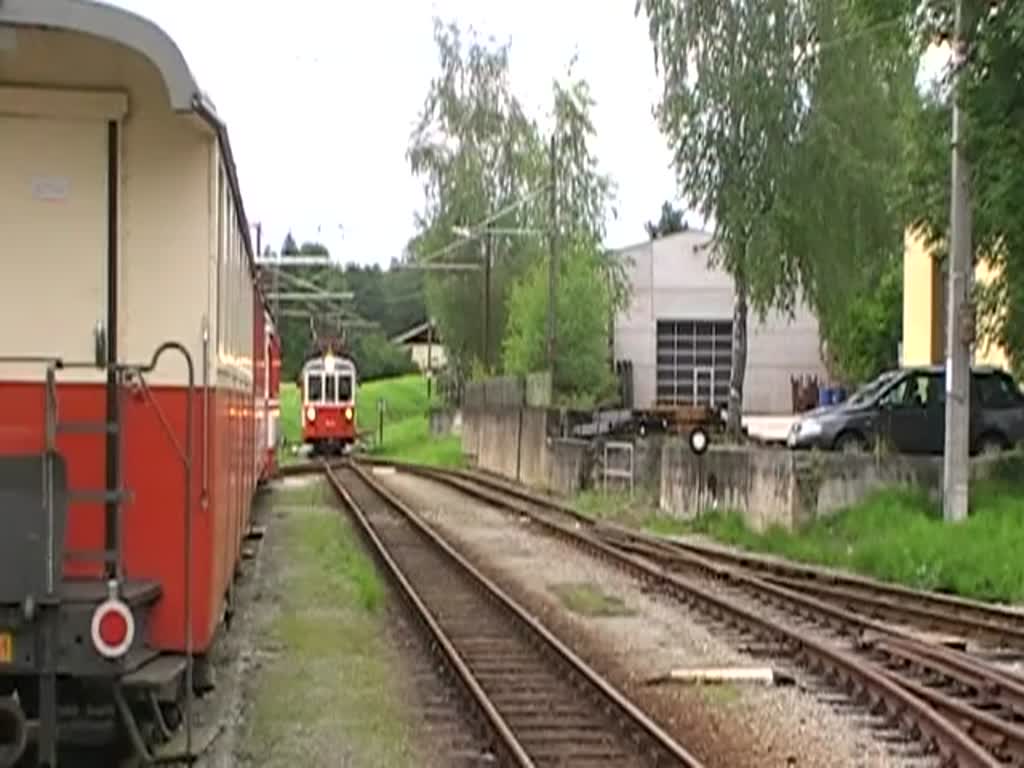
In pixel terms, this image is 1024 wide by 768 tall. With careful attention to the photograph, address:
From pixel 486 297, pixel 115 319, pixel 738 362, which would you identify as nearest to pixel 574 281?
pixel 486 297

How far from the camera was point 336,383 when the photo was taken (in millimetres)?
54875

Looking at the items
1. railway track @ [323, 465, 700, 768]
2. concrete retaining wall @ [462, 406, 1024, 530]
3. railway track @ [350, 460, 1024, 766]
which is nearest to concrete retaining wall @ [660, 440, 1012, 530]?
concrete retaining wall @ [462, 406, 1024, 530]

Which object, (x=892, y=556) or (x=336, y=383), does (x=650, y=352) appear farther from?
(x=892, y=556)

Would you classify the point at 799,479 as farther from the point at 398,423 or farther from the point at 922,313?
the point at 398,423

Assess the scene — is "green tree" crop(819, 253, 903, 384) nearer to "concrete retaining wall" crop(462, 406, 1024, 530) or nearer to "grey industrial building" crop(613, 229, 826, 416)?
"grey industrial building" crop(613, 229, 826, 416)

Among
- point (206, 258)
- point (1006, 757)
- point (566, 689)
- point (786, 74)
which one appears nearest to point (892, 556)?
point (566, 689)

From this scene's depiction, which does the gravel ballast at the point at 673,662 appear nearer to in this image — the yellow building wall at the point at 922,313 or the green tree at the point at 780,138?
the green tree at the point at 780,138

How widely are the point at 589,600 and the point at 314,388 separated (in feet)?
122

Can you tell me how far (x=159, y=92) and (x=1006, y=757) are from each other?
5659 millimetres

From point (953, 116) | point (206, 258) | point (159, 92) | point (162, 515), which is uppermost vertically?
point (953, 116)

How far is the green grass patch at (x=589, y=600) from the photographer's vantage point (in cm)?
1769

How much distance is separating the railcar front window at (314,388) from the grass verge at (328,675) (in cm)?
3185

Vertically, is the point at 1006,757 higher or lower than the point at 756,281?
lower

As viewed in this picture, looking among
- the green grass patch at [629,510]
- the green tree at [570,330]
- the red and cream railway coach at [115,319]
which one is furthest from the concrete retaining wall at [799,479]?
the green tree at [570,330]
